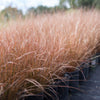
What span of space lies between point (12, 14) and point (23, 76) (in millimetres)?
2009

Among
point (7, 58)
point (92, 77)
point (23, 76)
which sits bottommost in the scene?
point (92, 77)

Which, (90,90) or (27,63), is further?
(90,90)

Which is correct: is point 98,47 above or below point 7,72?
below

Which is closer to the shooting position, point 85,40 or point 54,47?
point 54,47

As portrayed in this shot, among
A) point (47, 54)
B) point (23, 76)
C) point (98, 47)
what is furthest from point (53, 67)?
point (98, 47)

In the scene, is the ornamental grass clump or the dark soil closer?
the ornamental grass clump

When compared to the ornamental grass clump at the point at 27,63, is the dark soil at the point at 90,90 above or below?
below

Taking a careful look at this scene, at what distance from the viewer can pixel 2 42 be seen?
177cm

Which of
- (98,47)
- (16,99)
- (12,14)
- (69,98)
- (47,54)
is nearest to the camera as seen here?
(16,99)

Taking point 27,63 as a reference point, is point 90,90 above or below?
below

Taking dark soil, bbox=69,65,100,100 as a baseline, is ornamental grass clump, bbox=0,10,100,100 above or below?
above

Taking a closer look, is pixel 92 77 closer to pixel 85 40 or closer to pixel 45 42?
pixel 85 40

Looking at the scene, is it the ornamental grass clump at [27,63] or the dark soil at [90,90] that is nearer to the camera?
the ornamental grass clump at [27,63]

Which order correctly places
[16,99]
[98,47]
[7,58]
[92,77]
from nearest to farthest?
[16,99]
[7,58]
[92,77]
[98,47]
